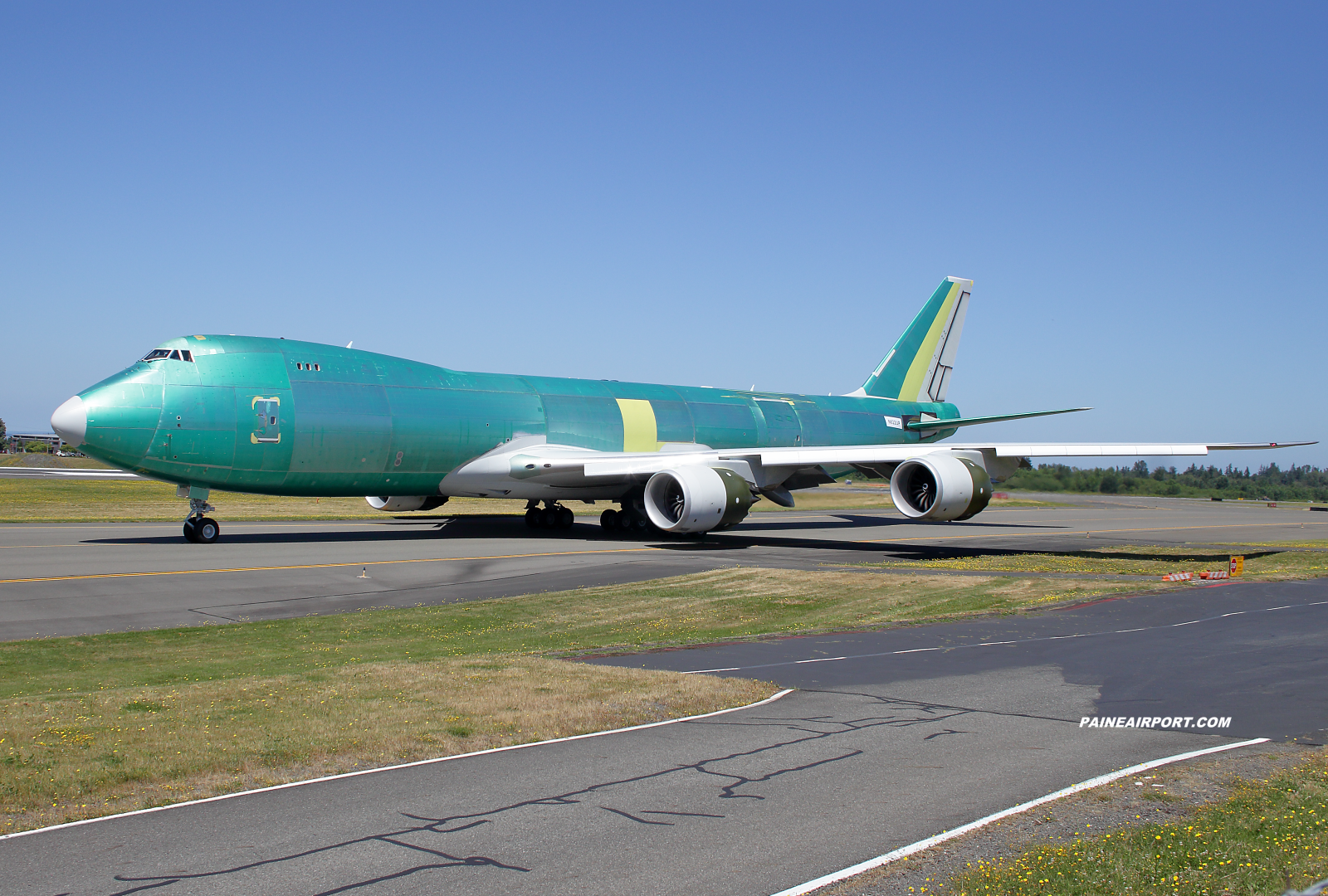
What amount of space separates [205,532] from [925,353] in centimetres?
3281

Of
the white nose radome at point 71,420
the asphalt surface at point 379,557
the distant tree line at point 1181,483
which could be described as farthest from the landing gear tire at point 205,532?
the distant tree line at point 1181,483

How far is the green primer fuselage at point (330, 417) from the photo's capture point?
1049 inches

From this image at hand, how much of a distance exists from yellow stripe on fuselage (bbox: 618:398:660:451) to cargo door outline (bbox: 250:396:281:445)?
482 inches

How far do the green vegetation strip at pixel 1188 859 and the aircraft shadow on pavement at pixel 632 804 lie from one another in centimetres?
190

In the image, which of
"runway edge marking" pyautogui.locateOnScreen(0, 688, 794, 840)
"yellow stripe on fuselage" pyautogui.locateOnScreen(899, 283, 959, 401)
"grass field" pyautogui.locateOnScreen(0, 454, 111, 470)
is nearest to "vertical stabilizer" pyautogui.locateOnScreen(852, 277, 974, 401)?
"yellow stripe on fuselage" pyautogui.locateOnScreen(899, 283, 959, 401)

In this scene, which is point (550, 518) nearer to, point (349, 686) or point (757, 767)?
point (349, 686)

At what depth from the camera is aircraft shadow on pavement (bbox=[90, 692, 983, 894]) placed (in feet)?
19.2

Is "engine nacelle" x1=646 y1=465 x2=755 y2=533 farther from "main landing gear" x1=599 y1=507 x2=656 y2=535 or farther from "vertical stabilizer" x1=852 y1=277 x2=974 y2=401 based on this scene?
"vertical stabilizer" x1=852 y1=277 x2=974 y2=401

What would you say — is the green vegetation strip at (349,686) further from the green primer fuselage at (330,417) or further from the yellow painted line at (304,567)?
the green primer fuselage at (330,417)

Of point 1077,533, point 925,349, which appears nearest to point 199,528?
point 1077,533

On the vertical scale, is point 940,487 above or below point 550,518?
above

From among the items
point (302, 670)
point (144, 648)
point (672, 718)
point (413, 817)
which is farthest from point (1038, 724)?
point (144, 648)

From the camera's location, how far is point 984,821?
21.8 feet

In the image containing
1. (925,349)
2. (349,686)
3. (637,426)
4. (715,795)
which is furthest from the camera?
(925,349)
